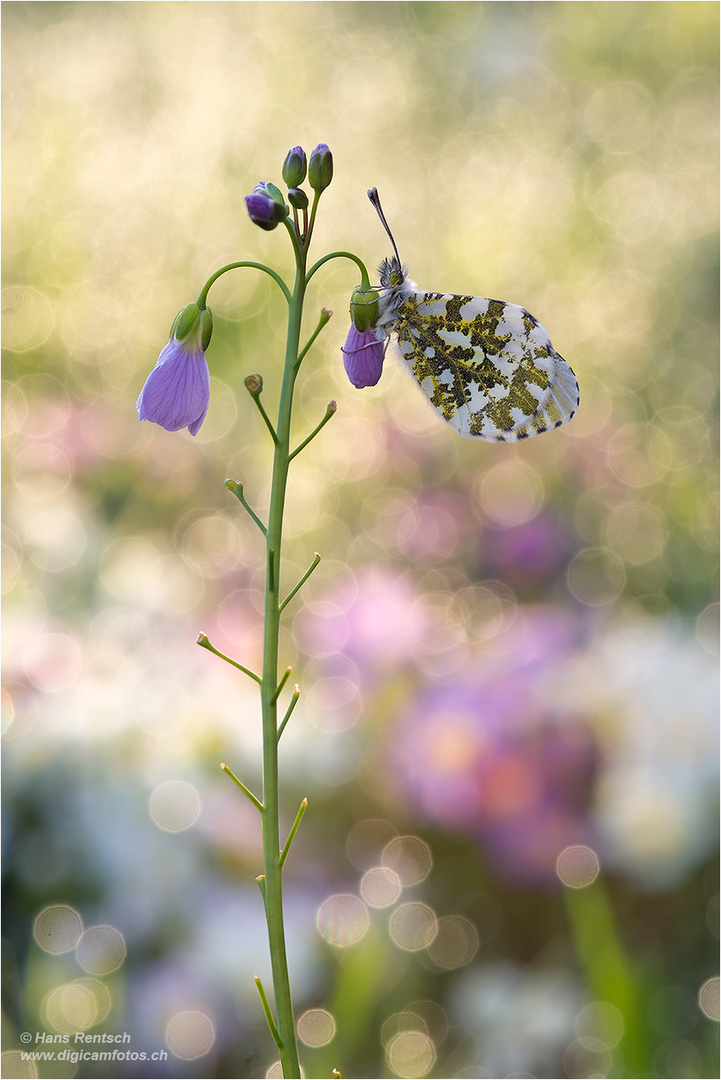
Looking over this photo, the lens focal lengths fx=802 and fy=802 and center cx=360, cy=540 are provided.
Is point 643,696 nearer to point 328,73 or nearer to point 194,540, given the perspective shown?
point 194,540

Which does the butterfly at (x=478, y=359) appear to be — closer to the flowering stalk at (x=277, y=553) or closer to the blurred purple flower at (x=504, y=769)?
the flowering stalk at (x=277, y=553)

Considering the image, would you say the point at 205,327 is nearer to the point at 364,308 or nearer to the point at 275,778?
the point at 364,308

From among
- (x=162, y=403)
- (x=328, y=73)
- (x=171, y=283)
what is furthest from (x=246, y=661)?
(x=328, y=73)

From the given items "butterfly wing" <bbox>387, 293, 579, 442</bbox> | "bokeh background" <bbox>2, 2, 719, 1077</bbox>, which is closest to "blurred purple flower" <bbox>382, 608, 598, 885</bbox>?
"bokeh background" <bbox>2, 2, 719, 1077</bbox>

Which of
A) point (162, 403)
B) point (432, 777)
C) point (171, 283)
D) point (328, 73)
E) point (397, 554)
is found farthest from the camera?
point (328, 73)

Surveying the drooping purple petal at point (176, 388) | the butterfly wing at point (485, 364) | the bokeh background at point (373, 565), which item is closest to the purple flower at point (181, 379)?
the drooping purple petal at point (176, 388)

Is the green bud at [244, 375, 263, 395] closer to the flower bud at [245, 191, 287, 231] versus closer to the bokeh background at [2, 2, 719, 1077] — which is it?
the flower bud at [245, 191, 287, 231]
